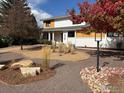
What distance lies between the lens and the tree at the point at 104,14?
15828mm

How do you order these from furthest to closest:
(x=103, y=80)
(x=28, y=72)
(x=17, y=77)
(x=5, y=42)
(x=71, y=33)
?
(x=71, y=33) → (x=5, y=42) → (x=28, y=72) → (x=17, y=77) → (x=103, y=80)

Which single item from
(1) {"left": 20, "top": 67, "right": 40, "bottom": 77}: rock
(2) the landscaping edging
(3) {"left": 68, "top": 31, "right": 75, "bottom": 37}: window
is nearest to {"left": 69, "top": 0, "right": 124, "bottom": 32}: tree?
(2) the landscaping edging

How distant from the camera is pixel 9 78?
39.1ft

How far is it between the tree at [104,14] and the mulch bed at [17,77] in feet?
19.2

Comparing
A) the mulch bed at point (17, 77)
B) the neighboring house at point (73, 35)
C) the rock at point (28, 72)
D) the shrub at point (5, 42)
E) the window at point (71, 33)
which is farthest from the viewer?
the window at point (71, 33)

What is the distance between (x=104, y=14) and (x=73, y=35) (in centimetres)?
2255

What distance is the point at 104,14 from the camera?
16.6 m

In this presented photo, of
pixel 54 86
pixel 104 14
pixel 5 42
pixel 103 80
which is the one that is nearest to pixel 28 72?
pixel 54 86

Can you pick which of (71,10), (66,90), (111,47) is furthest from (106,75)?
(111,47)

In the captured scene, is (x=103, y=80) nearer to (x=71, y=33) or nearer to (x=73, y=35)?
(x=73, y=35)

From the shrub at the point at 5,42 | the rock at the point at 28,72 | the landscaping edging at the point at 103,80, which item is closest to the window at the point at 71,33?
the shrub at the point at 5,42

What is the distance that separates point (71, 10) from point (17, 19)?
8709 millimetres

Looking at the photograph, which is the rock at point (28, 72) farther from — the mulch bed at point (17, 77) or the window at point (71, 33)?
the window at point (71, 33)

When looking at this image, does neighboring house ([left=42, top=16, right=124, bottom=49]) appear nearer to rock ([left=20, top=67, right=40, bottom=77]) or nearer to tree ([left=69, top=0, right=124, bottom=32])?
tree ([left=69, top=0, right=124, bottom=32])
